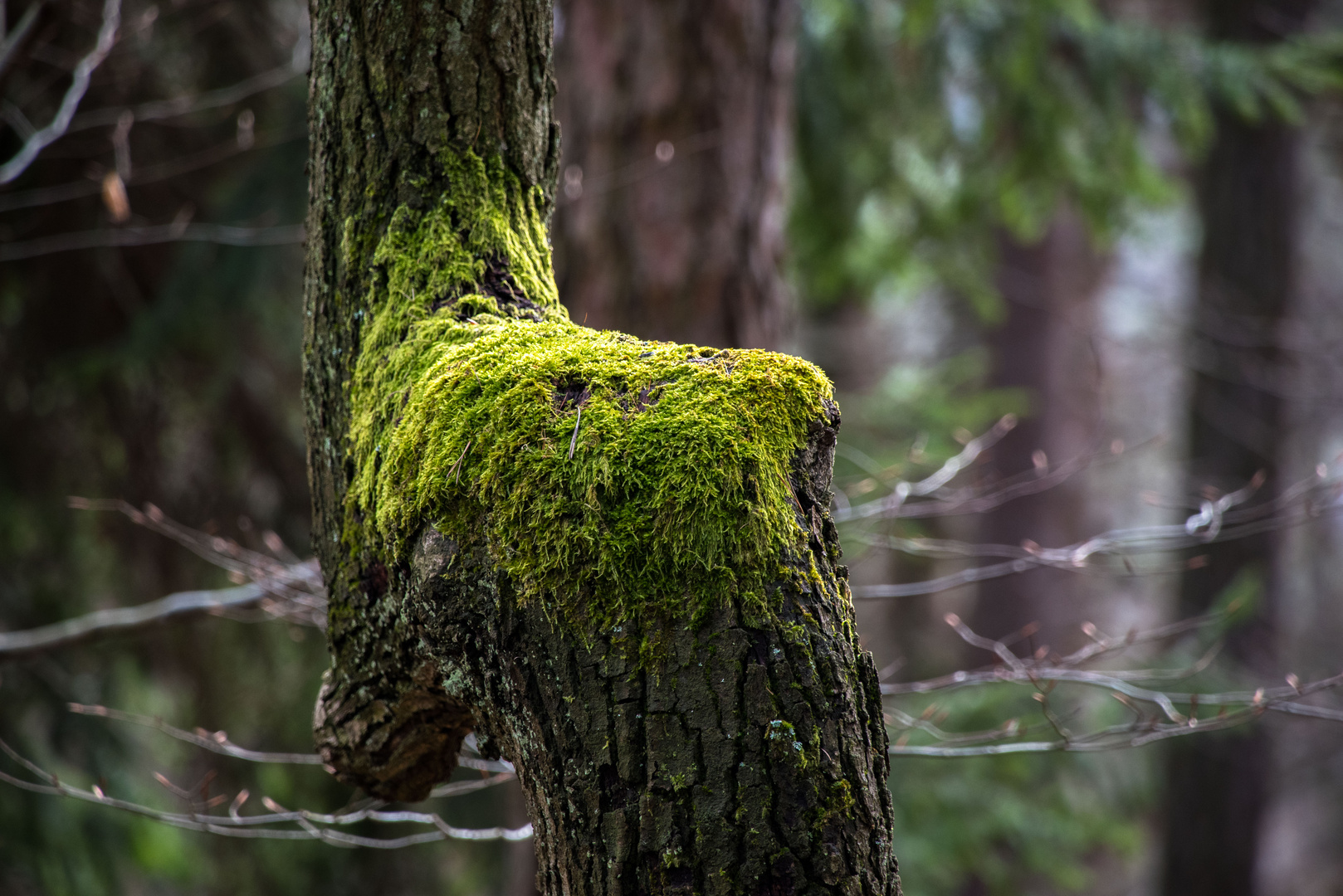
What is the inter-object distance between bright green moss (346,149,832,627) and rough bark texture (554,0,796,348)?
8.35 feet

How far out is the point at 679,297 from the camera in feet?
12.9

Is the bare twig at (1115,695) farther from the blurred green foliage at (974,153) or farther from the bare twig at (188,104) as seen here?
the bare twig at (188,104)

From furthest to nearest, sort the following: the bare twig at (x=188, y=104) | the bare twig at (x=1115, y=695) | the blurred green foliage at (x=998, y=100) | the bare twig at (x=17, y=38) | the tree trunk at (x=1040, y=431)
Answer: the tree trunk at (x=1040, y=431)
the blurred green foliage at (x=998, y=100)
the bare twig at (x=188, y=104)
the bare twig at (x=17, y=38)
the bare twig at (x=1115, y=695)

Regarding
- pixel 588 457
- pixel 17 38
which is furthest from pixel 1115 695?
pixel 17 38

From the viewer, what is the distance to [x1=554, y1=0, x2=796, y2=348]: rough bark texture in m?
3.91

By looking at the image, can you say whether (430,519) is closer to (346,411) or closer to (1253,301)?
(346,411)

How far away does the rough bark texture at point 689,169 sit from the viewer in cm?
391

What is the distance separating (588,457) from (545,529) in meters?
0.11

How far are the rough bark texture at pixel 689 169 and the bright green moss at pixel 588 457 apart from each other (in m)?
2.55

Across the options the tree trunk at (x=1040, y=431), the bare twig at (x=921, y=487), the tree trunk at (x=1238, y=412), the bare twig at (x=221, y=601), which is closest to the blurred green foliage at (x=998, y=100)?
the tree trunk at (x=1238, y=412)

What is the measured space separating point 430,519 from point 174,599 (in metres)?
2.38

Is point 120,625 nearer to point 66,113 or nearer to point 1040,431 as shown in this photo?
point 66,113

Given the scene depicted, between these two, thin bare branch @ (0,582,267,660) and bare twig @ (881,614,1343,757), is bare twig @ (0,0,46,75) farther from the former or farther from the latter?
bare twig @ (881,614,1343,757)

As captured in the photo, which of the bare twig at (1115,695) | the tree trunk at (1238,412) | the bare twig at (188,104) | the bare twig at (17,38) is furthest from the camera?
the tree trunk at (1238,412)
